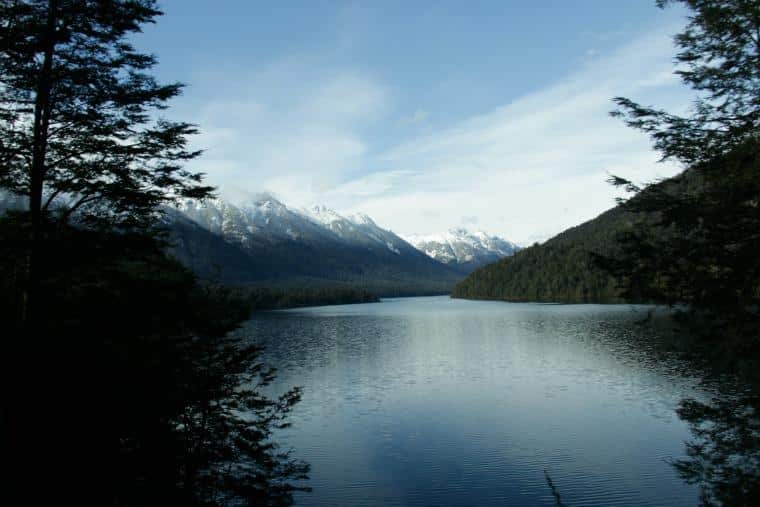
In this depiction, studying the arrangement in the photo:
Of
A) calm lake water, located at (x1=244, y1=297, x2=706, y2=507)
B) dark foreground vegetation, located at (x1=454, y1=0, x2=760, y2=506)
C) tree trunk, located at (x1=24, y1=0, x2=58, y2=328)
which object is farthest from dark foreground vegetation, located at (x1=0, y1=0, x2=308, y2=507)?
dark foreground vegetation, located at (x1=454, y1=0, x2=760, y2=506)

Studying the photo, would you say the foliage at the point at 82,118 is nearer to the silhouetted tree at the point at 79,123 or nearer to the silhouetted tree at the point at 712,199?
the silhouetted tree at the point at 79,123

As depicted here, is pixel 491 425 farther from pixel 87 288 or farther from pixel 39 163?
pixel 39 163

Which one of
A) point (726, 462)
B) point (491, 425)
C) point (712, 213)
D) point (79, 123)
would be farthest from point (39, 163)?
point (726, 462)

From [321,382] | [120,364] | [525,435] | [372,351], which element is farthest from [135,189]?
[372,351]

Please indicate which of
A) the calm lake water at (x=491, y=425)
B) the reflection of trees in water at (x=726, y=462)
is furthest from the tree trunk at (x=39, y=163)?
A: the reflection of trees in water at (x=726, y=462)

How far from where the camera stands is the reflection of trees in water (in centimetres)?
1684

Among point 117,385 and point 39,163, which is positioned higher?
point 39,163

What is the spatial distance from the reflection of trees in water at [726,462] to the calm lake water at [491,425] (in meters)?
0.90

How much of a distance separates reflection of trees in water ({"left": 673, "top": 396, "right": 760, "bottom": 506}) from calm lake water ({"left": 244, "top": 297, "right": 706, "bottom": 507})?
0.90 m

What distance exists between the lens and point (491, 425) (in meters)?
30.2

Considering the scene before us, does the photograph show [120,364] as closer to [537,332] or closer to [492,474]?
[492,474]

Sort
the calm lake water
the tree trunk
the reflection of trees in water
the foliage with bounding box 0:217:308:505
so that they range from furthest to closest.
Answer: the calm lake water < the reflection of trees in water < the tree trunk < the foliage with bounding box 0:217:308:505

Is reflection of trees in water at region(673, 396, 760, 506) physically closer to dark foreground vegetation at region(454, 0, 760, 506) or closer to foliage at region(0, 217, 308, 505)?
dark foreground vegetation at region(454, 0, 760, 506)

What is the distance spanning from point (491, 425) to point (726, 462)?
1230 cm
